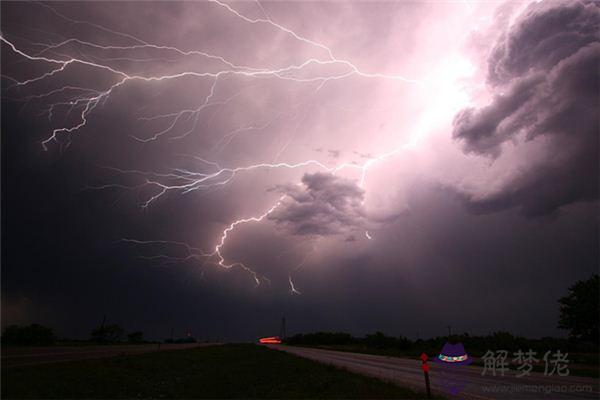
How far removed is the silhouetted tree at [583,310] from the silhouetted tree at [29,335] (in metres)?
68.3

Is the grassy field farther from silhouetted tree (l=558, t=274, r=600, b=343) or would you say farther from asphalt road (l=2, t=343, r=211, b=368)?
silhouetted tree (l=558, t=274, r=600, b=343)

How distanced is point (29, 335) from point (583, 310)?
72.9 m

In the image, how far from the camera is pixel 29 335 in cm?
5250

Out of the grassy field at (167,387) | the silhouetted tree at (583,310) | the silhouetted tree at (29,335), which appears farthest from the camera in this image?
the silhouetted tree at (29,335)

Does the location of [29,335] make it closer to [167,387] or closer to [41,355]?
[41,355]

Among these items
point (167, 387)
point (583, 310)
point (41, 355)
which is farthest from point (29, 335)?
point (583, 310)

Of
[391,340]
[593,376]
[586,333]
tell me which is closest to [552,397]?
[593,376]

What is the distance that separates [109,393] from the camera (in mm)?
11555

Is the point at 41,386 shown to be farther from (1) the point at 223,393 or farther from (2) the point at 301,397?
(2) the point at 301,397

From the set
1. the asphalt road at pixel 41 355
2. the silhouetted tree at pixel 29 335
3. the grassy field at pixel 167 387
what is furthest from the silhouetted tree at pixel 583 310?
the silhouetted tree at pixel 29 335

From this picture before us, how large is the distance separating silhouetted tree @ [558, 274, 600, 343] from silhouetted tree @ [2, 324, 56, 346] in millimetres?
68343

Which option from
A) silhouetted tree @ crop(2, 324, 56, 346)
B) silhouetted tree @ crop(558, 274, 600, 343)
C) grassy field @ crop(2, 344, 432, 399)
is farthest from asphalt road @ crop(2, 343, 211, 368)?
silhouetted tree @ crop(558, 274, 600, 343)

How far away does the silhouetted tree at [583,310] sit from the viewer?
1442 inches

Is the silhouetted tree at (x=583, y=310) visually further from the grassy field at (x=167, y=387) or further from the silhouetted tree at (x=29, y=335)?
the silhouetted tree at (x=29, y=335)
